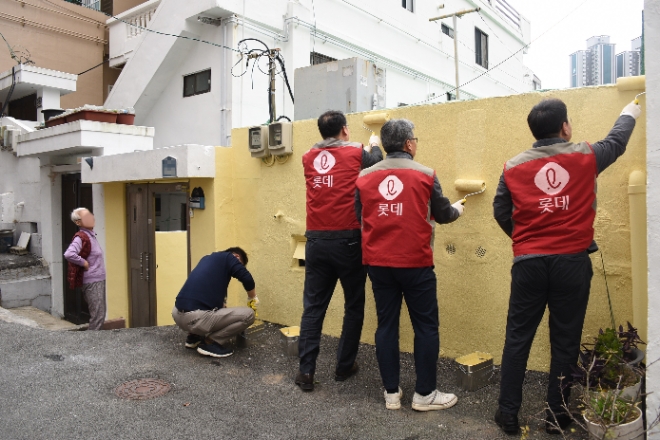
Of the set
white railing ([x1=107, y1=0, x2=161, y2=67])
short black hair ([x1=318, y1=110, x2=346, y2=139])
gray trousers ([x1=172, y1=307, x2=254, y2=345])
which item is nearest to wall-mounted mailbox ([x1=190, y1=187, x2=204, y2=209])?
gray trousers ([x1=172, y1=307, x2=254, y2=345])

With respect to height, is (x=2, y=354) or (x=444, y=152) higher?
(x=444, y=152)

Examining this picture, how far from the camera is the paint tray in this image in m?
3.71

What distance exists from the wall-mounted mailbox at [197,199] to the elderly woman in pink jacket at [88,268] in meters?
1.80

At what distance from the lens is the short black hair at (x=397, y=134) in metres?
3.53

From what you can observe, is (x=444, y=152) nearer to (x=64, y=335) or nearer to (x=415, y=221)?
(x=415, y=221)

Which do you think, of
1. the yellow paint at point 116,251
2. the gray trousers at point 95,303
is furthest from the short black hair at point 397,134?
the yellow paint at point 116,251

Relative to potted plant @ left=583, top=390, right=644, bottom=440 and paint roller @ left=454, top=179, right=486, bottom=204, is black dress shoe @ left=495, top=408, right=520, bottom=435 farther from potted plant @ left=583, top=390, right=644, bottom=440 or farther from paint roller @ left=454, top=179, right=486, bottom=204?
paint roller @ left=454, top=179, right=486, bottom=204

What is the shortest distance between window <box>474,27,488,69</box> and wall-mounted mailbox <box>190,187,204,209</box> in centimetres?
1637

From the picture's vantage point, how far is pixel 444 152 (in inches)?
170

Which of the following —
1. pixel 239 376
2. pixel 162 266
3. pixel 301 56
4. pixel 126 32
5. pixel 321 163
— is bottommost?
pixel 239 376

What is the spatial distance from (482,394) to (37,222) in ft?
35.5

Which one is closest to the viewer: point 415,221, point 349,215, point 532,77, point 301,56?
point 415,221

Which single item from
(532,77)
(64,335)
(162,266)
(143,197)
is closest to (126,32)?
(143,197)

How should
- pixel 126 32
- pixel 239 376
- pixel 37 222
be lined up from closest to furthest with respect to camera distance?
pixel 239 376
pixel 37 222
pixel 126 32
